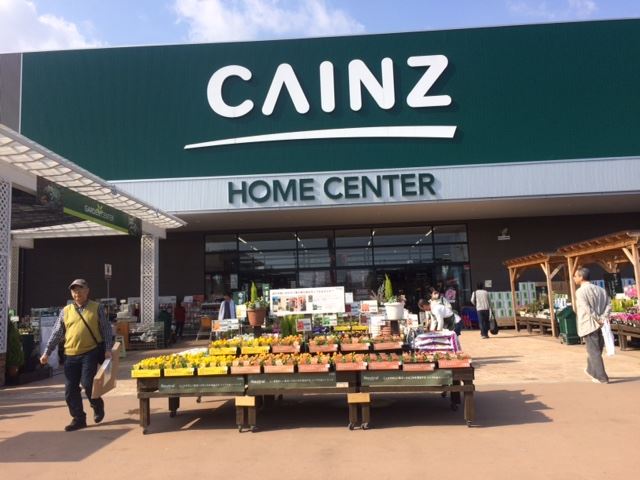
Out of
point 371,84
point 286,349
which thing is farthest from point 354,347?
point 371,84

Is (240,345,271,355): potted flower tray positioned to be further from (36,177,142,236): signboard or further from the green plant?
(36,177,142,236): signboard

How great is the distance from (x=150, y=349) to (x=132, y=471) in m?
11.7

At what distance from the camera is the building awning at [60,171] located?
339 inches

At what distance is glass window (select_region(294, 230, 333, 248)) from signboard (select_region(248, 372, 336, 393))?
14.8 m

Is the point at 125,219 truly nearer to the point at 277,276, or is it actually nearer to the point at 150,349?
the point at 150,349

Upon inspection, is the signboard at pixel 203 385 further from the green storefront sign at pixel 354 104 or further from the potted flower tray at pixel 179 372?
the green storefront sign at pixel 354 104

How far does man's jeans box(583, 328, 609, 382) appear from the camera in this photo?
7.74m

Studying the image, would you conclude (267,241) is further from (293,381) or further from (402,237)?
(293,381)

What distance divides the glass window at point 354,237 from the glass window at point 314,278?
1.21 m

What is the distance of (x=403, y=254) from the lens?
20453mm

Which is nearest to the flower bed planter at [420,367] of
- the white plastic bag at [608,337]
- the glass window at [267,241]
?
the white plastic bag at [608,337]

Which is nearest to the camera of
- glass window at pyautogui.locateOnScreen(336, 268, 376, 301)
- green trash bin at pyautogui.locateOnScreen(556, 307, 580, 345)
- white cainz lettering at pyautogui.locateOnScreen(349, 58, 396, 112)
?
green trash bin at pyautogui.locateOnScreen(556, 307, 580, 345)

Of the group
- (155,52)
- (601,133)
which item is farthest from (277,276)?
(601,133)

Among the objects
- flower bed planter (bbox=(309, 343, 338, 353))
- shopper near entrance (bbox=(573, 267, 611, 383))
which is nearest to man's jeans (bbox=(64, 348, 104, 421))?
flower bed planter (bbox=(309, 343, 338, 353))
